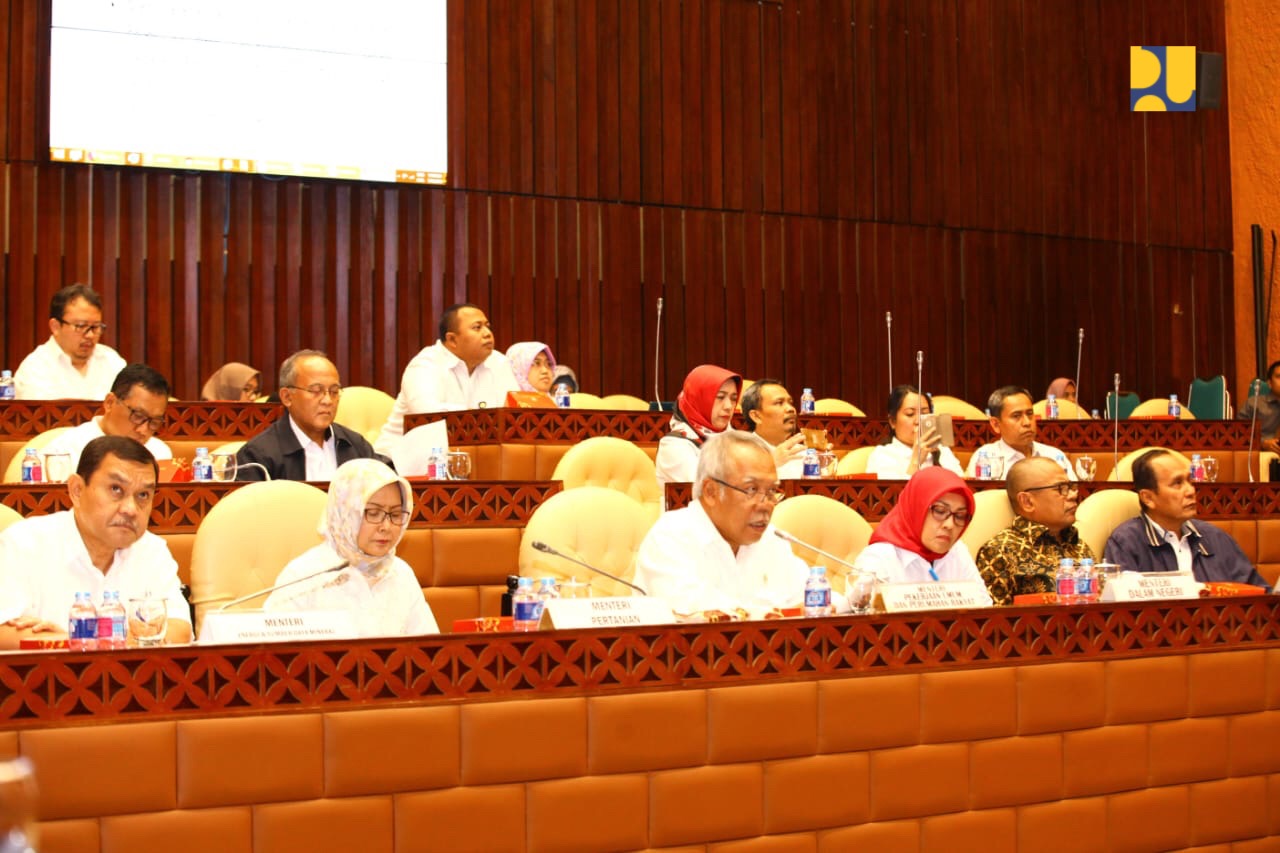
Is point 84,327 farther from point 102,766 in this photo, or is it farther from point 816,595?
point 102,766

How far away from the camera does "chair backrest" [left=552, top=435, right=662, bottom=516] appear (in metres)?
4.95

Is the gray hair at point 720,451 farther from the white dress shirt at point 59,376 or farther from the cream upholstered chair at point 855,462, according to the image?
the white dress shirt at point 59,376

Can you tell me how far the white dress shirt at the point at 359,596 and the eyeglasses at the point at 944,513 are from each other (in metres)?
1.36

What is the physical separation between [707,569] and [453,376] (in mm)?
3086

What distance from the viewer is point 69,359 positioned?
246 inches

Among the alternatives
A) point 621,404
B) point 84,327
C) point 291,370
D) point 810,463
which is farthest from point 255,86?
point 810,463

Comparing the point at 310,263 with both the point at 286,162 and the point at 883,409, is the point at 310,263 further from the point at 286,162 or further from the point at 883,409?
the point at 883,409

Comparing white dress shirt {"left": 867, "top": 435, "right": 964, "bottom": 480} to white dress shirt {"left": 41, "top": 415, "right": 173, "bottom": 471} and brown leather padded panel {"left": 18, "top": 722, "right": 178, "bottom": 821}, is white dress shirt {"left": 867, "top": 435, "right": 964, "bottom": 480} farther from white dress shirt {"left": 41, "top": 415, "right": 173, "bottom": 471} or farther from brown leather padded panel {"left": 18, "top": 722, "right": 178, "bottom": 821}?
brown leather padded panel {"left": 18, "top": 722, "right": 178, "bottom": 821}

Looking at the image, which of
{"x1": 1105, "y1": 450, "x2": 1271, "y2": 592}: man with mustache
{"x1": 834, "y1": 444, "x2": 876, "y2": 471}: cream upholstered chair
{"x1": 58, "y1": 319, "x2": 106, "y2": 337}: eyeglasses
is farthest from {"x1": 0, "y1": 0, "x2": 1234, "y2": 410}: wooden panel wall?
{"x1": 1105, "y1": 450, "x2": 1271, "y2": 592}: man with mustache

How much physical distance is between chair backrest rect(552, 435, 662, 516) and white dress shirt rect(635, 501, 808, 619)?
128 cm

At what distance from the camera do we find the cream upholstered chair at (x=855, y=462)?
6.22m

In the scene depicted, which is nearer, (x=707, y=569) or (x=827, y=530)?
(x=707, y=569)

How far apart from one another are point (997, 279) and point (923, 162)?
3.31 ft

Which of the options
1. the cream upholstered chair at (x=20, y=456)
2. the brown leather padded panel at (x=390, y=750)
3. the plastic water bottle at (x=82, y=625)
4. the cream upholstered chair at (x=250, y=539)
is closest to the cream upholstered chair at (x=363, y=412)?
the cream upholstered chair at (x=20, y=456)
